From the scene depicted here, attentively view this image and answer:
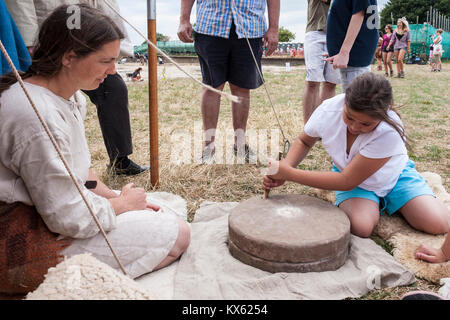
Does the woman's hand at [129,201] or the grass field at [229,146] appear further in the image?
Result: the grass field at [229,146]

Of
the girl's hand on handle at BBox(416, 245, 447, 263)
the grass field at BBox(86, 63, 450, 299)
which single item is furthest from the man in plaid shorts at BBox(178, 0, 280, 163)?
the girl's hand on handle at BBox(416, 245, 447, 263)

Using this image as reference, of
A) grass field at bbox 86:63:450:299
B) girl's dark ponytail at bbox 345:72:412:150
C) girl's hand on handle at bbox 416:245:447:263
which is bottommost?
grass field at bbox 86:63:450:299

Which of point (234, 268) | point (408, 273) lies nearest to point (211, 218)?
point (234, 268)

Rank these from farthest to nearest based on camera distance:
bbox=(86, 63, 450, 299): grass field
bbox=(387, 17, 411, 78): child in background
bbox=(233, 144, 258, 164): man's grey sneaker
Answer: bbox=(387, 17, 411, 78): child in background
bbox=(233, 144, 258, 164): man's grey sneaker
bbox=(86, 63, 450, 299): grass field

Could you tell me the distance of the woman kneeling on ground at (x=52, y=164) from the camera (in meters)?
1.31

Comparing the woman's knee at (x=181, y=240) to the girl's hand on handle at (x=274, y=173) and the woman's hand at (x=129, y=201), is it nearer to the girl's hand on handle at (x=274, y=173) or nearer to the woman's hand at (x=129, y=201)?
the woman's hand at (x=129, y=201)

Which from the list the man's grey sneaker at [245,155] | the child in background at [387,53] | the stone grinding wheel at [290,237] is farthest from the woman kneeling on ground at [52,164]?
the child in background at [387,53]

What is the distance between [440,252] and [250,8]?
7.07 ft

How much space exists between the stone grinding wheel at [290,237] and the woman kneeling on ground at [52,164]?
1.63 feet

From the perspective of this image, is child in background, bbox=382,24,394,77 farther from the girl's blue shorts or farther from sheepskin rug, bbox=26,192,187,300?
→ sheepskin rug, bbox=26,192,187,300

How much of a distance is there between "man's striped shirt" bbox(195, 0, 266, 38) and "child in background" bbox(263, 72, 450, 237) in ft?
3.65

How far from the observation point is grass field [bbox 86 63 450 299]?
269cm
